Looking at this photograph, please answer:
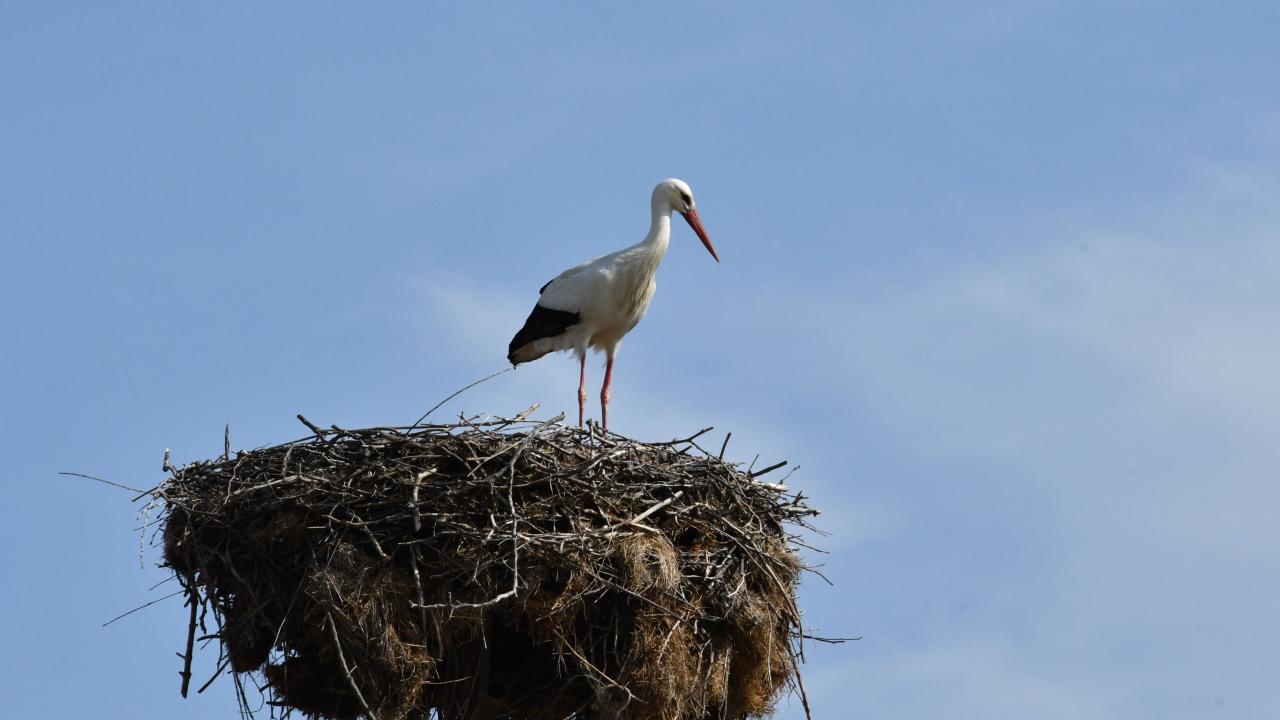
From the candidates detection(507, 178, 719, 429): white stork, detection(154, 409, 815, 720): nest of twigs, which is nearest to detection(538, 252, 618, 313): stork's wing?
detection(507, 178, 719, 429): white stork

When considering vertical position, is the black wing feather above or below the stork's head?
below

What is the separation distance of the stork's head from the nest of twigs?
3.37 meters

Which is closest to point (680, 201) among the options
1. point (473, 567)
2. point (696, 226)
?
point (696, 226)

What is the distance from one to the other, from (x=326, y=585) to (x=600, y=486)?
4.52ft

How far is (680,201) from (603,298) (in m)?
0.93

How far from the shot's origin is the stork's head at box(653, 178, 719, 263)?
41.6ft

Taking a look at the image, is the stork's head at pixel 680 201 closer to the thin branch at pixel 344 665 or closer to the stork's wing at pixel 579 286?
the stork's wing at pixel 579 286

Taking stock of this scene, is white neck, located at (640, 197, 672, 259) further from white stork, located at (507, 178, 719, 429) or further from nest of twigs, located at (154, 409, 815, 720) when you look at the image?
nest of twigs, located at (154, 409, 815, 720)

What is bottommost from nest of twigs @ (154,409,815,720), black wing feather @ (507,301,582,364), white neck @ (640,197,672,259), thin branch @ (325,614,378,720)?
thin branch @ (325,614,378,720)

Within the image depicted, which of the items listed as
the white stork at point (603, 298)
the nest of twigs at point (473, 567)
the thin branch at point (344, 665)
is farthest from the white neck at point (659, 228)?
the thin branch at point (344, 665)

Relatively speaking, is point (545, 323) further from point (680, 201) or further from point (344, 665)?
point (344, 665)

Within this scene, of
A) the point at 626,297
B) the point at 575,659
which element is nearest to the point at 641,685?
the point at 575,659

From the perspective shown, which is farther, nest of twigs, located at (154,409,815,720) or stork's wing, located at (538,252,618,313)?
stork's wing, located at (538,252,618,313)

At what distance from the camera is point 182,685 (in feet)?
29.8
